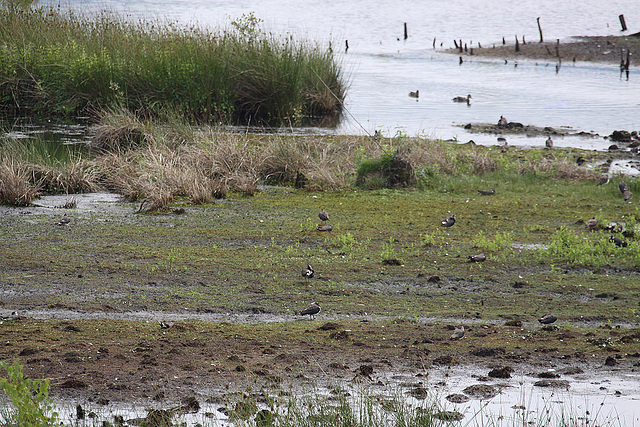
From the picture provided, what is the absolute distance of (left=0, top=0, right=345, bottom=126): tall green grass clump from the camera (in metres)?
18.9

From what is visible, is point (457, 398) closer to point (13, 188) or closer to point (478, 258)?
point (478, 258)

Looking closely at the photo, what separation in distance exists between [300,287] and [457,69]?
31826 millimetres

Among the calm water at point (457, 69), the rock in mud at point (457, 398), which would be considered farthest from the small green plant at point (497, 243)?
the calm water at point (457, 69)

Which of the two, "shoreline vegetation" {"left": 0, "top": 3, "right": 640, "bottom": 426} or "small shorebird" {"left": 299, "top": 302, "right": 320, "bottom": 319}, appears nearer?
"shoreline vegetation" {"left": 0, "top": 3, "right": 640, "bottom": 426}

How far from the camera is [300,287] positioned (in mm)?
6910

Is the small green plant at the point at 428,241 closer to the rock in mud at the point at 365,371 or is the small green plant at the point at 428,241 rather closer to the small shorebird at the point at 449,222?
the small shorebird at the point at 449,222

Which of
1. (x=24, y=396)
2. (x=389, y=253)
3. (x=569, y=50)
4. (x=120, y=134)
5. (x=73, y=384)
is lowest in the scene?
(x=389, y=253)

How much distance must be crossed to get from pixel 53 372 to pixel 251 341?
4.47 ft

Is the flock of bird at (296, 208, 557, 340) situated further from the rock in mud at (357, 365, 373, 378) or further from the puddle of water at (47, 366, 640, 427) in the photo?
the rock in mud at (357, 365, 373, 378)

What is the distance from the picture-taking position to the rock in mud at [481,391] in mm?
4598

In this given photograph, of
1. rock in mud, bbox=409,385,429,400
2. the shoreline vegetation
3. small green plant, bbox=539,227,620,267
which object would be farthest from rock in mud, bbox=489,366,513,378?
small green plant, bbox=539,227,620,267

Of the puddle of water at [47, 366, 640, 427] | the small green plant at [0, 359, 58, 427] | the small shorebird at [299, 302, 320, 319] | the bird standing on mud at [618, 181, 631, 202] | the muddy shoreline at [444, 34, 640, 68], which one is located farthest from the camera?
the muddy shoreline at [444, 34, 640, 68]

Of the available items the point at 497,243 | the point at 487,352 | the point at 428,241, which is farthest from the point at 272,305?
the point at 497,243

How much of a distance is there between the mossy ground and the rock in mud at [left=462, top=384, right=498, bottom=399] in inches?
18.2
